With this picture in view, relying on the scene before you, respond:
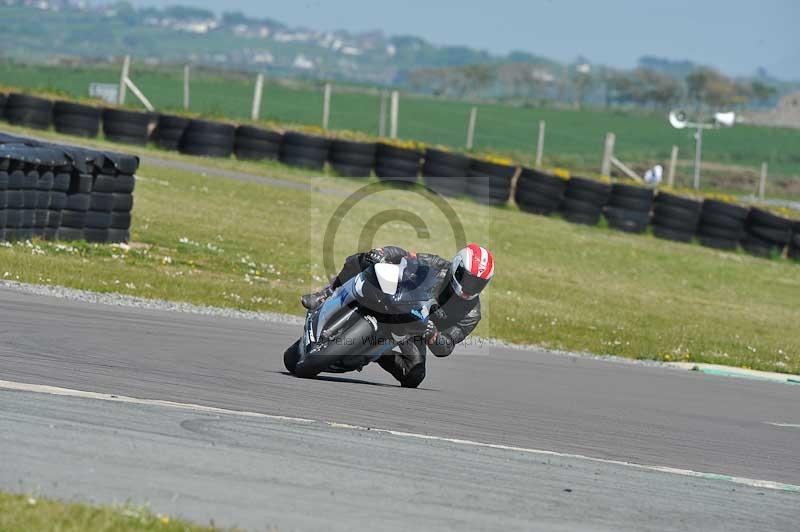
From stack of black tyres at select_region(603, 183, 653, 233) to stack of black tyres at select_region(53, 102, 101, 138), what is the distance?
12.8m

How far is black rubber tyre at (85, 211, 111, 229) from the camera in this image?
57.6ft

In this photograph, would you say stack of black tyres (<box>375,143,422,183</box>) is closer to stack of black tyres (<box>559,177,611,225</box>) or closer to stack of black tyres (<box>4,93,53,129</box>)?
stack of black tyres (<box>559,177,611,225</box>)

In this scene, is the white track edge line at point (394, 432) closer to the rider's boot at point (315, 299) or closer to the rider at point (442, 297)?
the rider at point (442, 297)

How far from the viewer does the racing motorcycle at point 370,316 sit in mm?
9359

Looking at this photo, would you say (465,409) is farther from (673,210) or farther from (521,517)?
(673,210)

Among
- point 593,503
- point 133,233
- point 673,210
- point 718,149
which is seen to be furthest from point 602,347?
point 718,149

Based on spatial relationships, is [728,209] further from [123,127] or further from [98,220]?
[98,220]

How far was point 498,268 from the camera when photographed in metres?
23.8

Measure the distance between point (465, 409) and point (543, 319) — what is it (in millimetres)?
9302

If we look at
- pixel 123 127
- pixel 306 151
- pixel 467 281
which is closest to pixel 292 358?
pixel 467 281

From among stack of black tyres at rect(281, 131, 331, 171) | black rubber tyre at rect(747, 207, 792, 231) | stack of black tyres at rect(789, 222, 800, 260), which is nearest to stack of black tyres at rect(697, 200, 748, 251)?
black rubber tyre at rect(747, 207, 792, 231)

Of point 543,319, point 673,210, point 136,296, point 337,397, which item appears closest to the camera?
point 337,397

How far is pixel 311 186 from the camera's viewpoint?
101 feet

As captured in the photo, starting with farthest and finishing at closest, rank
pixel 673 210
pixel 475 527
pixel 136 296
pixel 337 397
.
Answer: pixel 673 210 → pixel 136 296 → pixel 337 397 → pixel 475 527
